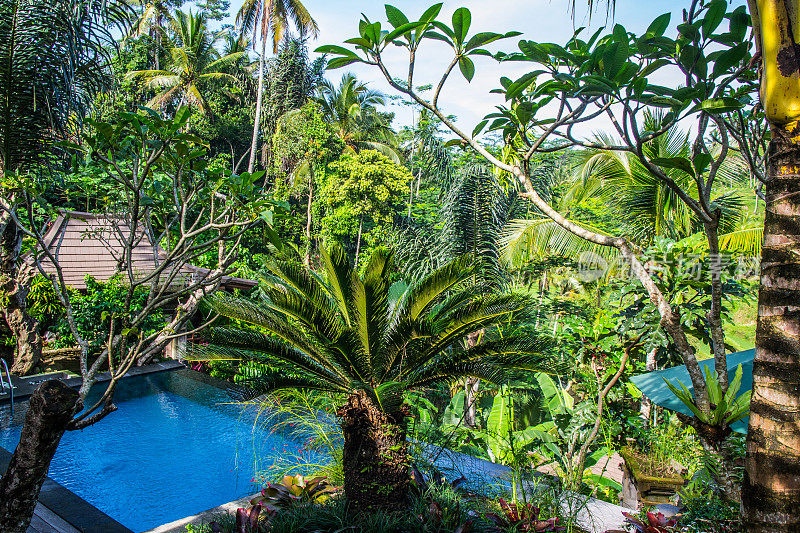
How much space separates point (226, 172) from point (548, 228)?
6.43m

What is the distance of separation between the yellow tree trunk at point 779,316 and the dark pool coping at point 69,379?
878 cm

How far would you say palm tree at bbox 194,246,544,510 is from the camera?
→ 489 centimetres

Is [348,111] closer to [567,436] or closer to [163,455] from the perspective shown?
[163,455]

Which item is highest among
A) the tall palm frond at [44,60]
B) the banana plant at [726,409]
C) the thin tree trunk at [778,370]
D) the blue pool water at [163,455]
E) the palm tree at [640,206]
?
the tall palm frond at [44,60]

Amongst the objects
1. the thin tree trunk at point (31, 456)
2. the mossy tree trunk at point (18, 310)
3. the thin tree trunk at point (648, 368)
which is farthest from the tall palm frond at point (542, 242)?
the mossy tree trunk at point (18, 310)

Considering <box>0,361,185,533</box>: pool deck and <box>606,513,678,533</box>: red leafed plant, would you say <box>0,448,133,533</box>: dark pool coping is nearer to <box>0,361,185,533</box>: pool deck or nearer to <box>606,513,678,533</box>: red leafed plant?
<box>0,361,185,533</box>: pool deck

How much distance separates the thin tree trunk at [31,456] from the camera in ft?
10.0

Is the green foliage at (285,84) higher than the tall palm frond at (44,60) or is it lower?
higher

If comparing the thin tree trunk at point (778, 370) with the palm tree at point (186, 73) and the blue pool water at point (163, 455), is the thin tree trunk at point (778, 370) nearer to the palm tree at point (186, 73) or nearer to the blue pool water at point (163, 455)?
the blue pool water at point (163, 455)

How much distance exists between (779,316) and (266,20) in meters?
19.8

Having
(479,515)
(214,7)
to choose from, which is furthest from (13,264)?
(214,7)

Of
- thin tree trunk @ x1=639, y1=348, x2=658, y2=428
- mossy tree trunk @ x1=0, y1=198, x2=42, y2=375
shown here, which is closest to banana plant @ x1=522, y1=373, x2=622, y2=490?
thin tree trunk @ x1=639, y1=348, x2=658, y2=428

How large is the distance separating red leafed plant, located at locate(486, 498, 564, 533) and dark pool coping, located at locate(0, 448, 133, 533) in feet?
12.3

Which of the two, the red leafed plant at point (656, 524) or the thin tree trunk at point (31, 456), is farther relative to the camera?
the red leafed plant at point (656, 524)
